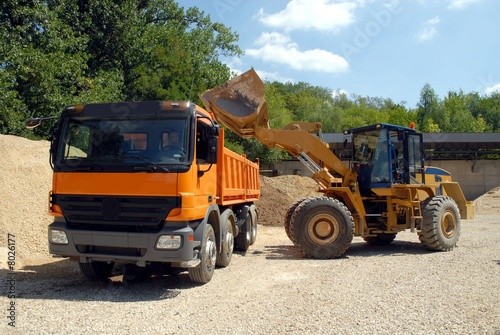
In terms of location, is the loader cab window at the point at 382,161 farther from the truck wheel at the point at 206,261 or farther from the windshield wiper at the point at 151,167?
the windshield wiper at the point at 151,167

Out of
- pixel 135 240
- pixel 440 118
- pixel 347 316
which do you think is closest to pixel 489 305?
pixel 347 316

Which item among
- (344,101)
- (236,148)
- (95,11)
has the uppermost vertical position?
(344,101)

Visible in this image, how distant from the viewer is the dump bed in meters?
7.53

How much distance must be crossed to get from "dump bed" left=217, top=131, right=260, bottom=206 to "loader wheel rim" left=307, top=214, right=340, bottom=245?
67.1 inches

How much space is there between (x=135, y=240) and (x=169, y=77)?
19950 millimetres

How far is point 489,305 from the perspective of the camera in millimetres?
5305

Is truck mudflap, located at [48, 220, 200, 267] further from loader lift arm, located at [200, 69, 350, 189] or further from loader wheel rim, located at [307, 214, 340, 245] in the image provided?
loader lift arm, located at [200, 69, 350, 189]

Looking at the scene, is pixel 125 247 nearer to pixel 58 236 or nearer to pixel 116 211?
pixel 116 211

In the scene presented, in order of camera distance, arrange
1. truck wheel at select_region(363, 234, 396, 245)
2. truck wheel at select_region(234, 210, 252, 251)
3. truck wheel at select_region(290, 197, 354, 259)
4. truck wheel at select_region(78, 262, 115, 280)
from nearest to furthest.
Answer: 1. truck wheel at select_region(78, 262, 115, 280)
2. truck wheel at select_region(290, 197, 354, 259)
3. truck wheel at select_region(234, 210, 252, 251)
4. truck wheel at select_region(363, 234, 396, 245)

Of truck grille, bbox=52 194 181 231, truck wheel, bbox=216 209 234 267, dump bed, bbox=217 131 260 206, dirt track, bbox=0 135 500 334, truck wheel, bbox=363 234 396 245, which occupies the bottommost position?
dirt track, bbox=0 135 500 334

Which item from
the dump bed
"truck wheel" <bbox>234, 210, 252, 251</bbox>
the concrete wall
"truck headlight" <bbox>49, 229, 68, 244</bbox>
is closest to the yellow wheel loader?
the dump bed

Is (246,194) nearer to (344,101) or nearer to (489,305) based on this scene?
(489,305)

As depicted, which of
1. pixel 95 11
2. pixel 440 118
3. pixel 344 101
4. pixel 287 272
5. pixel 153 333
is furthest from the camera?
pixel 344 101

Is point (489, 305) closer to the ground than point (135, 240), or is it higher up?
closer to the ground
